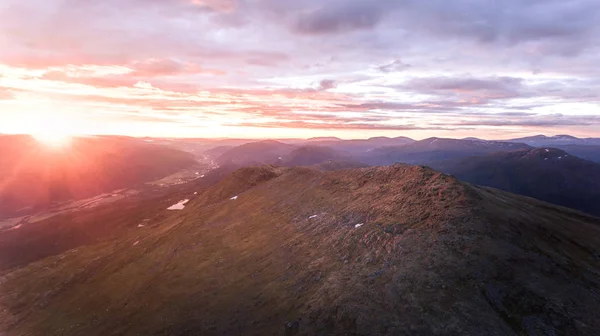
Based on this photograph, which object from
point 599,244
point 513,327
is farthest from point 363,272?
point 599,244

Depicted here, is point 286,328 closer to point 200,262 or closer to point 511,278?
point 511,278

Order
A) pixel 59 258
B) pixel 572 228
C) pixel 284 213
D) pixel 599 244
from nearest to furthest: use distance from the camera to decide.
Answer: pixel 599 244 < pixel 572 228 < pixel 284 213 < pixel 59 258

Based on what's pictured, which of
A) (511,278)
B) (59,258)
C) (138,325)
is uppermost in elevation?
(511,278)

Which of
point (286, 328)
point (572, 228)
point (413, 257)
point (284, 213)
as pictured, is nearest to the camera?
point (286, 328)

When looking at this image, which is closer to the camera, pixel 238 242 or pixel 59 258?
pixel 238 242

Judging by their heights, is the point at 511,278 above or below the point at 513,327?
above

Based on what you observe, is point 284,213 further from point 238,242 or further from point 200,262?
point 200,262

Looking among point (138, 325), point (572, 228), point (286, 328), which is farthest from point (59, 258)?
point (572, 228)
